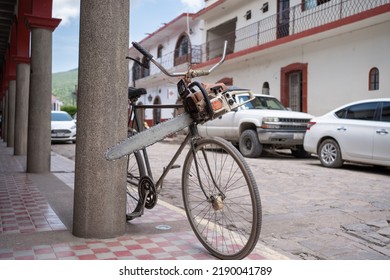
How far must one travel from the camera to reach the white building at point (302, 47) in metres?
13.4

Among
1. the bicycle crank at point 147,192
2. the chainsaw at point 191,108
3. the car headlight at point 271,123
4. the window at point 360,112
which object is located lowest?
the bicycle crank at point 147,192

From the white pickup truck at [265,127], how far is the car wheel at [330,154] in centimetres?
160

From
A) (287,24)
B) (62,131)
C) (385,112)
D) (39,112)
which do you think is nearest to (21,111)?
(39,112)

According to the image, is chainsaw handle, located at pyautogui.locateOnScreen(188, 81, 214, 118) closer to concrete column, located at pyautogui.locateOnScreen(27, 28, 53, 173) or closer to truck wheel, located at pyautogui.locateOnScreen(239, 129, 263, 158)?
concrete column, located at pyautogui.locateOnScreen(27, 28, 53, 173)

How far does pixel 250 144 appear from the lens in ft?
38.9

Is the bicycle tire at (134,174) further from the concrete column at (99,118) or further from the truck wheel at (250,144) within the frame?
the truck wheel at (250,144)

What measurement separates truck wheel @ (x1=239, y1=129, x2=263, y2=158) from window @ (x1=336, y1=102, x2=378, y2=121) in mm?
2576

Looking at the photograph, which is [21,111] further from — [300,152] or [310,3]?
[310,3]

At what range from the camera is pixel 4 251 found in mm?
3105

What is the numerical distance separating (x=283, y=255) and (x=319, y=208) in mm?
2033

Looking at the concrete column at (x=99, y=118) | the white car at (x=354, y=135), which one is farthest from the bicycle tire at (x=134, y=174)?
the white car at (x=354, y=135)

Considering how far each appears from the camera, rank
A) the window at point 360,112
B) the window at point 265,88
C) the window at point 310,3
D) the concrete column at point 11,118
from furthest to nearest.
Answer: the window at point 265,88 → the window at point 310,3 → the concrete column at point 11,118 → the window at point 360,112

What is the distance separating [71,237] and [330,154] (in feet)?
23.4

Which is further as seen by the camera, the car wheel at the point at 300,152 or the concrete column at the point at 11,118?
the concrete column at the point at 11,118
